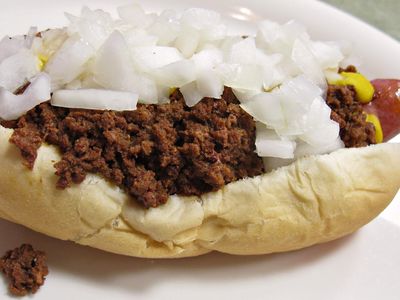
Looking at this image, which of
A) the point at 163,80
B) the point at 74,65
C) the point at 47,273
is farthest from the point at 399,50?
the point at 47,273

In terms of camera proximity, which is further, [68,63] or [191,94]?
[191,94]

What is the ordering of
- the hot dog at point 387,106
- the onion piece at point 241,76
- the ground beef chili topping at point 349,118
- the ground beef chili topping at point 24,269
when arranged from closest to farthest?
the ground beef chili topping at point 24,269
the onion piece at point 241,76
the ground beef chili topping at point 349,118
the hot dog at point 387,106

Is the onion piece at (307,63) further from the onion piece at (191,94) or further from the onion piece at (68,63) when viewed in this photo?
the onion piece at (68,63)

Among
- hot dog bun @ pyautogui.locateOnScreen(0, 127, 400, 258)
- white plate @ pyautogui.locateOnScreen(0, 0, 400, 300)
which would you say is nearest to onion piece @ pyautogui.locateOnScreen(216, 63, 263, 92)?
hot dog bun @ pyautogui.locateOnScreen(0, 127, 400, 258)

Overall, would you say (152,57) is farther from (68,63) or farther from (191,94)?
(68,63)

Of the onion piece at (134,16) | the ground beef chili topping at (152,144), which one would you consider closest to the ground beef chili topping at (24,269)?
the ground beef chili topping at (152,144)

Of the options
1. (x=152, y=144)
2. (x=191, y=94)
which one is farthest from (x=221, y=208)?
(x=191, y=94)

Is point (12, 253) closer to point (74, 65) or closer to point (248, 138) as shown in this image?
point (74, 65)
